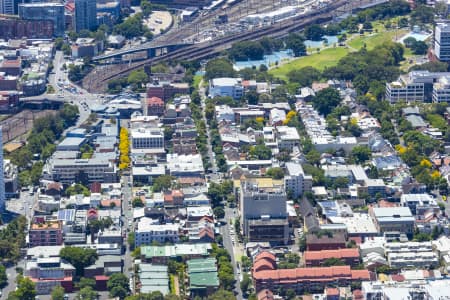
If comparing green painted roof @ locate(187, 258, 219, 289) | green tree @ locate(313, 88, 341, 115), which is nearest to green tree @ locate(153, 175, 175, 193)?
green painted roof @ locate(187, 258, 219, 289)

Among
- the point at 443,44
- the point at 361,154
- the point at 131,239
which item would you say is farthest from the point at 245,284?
the point at 443,44

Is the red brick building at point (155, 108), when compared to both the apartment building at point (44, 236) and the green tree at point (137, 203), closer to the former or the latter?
the green tree at point (137, 203)

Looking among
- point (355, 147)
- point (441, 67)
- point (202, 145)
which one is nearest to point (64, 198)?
point (202, 145)

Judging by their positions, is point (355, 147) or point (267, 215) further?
point (355, 147)

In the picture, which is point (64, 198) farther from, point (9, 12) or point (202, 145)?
point (9, 12)

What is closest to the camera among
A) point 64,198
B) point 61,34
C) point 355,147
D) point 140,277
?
point 140,277

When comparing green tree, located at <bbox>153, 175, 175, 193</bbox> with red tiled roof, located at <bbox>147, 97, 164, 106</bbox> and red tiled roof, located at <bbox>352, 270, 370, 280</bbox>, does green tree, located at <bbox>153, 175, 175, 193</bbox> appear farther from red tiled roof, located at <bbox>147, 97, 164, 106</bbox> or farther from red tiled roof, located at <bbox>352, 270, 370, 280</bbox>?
red tiled roof, located at <bbox>352, 270, 370, 280</bbox>
